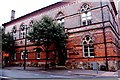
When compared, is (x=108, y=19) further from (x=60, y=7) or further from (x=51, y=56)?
(x=51, y=56)

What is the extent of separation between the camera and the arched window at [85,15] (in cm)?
1730

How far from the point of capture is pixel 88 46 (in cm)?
1641

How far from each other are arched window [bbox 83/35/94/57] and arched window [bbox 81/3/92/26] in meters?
2.25

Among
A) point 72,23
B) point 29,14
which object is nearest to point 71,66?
point 72,23

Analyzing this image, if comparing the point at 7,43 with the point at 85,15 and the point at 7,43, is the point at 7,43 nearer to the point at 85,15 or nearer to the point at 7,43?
the point at 7,43

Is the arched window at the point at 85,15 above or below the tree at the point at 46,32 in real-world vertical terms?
above

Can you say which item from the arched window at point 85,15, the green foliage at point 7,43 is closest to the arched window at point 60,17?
the arched window at point 85,15

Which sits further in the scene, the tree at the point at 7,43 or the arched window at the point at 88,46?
the tree at the point at 7,43

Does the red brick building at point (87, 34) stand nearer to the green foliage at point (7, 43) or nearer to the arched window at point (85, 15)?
the arched window at point (85, 15)

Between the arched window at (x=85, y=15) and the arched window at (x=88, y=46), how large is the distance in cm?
225

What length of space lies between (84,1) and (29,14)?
40.6ft

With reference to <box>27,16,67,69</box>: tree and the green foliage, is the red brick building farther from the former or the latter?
the green foliage

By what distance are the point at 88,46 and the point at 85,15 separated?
4634mm

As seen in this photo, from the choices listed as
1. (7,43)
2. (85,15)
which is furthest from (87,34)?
(7,43)
